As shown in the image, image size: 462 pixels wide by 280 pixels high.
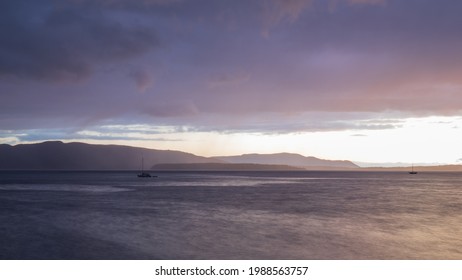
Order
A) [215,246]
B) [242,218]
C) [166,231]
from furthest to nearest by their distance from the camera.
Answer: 1. [242,218]
2. [166,231]
3. [215,246]

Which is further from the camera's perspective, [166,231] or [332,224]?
[332,224]

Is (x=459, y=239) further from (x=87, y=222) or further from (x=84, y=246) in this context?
(x=87, y=222)

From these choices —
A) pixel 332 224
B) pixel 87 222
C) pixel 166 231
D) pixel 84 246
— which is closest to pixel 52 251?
pixel 84 246

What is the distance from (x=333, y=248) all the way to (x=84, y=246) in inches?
691

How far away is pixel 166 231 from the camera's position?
34.4 meters

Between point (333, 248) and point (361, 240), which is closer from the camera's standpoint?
point (333, 248)

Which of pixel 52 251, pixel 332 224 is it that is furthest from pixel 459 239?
pixel 52 251
